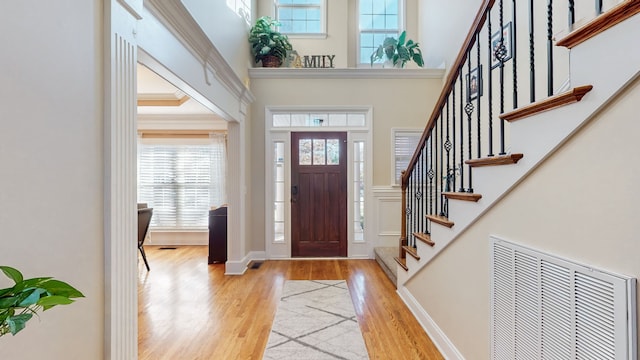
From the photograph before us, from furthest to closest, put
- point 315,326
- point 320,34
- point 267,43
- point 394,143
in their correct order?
1. point 320,34
2. point 394,143
3. point 267,43
4. point 315,326

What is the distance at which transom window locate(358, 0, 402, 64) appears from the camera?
5.15 metres

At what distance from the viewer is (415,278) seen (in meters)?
2.66

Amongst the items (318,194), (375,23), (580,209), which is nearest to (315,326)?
(580,209)

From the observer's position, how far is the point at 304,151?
460cm

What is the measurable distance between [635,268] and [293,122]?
413cm

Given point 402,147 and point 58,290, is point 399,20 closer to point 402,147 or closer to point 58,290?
point 402,147

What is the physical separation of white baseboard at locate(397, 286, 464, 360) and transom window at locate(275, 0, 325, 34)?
4.25 m

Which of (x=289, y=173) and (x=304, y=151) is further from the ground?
(x=304, y=151)

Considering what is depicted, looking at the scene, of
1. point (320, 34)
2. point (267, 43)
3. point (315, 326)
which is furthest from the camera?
point (320, 34)

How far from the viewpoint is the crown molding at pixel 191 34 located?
192 cm

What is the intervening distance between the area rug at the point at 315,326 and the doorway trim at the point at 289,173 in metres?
1.22

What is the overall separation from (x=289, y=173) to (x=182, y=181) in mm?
2417

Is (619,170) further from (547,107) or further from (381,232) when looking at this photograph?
(381,232)

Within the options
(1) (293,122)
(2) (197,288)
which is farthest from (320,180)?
(2) (197,288)
